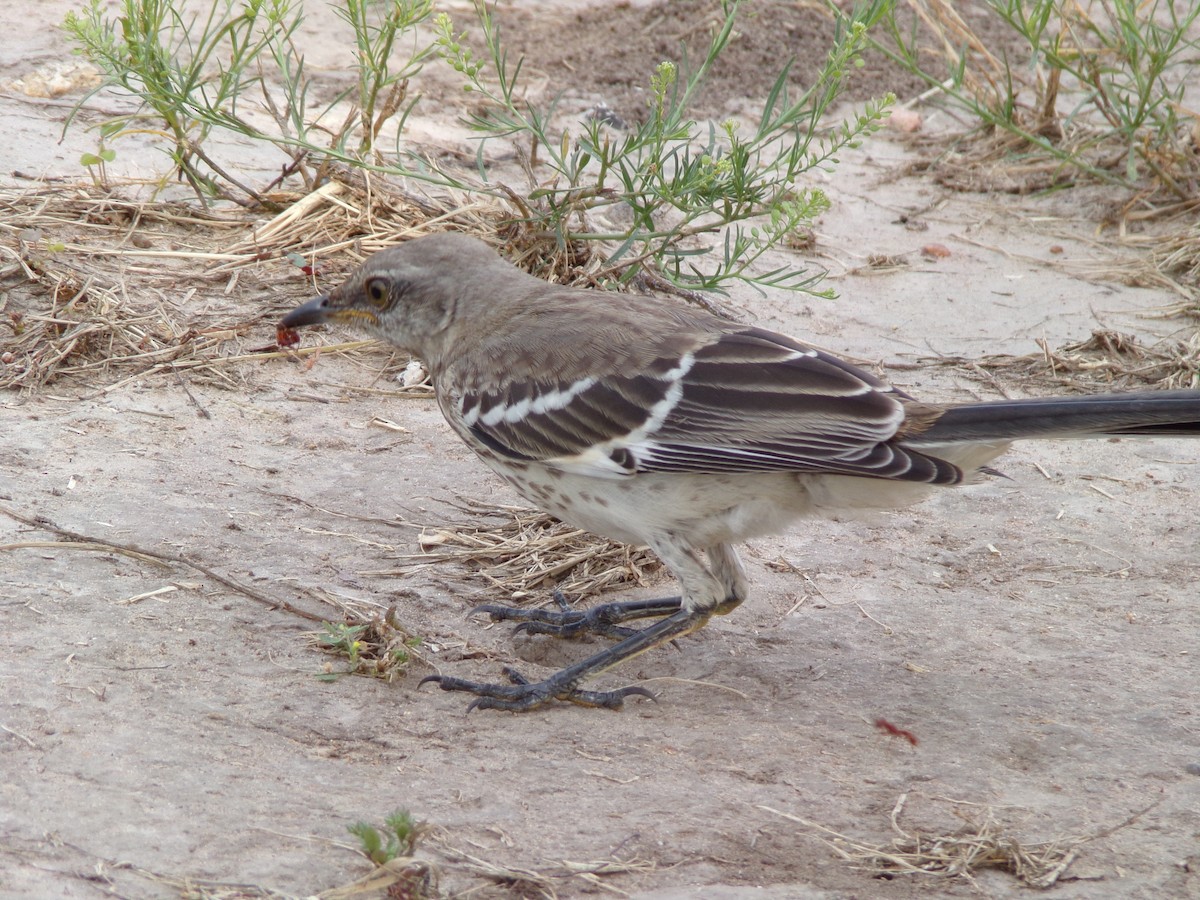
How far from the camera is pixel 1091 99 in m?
7.46

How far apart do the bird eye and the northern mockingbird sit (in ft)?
1.13

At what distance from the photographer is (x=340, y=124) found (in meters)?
7.21

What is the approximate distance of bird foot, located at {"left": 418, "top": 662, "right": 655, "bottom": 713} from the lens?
376cm

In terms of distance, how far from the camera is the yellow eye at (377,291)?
177 inches

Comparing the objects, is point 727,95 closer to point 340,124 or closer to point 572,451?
point 340,124

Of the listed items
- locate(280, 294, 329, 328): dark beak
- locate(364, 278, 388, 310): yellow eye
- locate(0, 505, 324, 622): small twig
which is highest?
locate(364, 278, 388, 310): yellow eye

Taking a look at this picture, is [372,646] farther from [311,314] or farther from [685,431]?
[311,314]

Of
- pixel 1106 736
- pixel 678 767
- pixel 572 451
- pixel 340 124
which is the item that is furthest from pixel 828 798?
pixel 340 124

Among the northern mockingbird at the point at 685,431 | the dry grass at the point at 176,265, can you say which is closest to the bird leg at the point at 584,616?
the northern mockingbird at the point at 685,431

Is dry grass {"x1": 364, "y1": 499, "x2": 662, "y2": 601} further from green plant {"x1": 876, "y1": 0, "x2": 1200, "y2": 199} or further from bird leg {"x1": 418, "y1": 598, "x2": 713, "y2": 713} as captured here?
green plant {"x1": 876, "y1": 0, "x2": 1200, "y2": 199}

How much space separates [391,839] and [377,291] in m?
2.28

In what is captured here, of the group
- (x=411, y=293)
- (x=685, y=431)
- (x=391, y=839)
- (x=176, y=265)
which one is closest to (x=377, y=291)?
(x=411, y=293)

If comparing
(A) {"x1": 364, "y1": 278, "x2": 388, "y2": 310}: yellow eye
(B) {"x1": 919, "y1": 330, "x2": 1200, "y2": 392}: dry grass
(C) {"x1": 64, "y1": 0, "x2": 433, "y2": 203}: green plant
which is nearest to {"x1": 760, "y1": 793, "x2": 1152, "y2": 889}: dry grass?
(A) {"x1": 364, "y1": 278, "x2": 388, "y2": 310}: yellow eye

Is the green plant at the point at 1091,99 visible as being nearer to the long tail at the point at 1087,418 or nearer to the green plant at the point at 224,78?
the green plant at the point at 224,78
